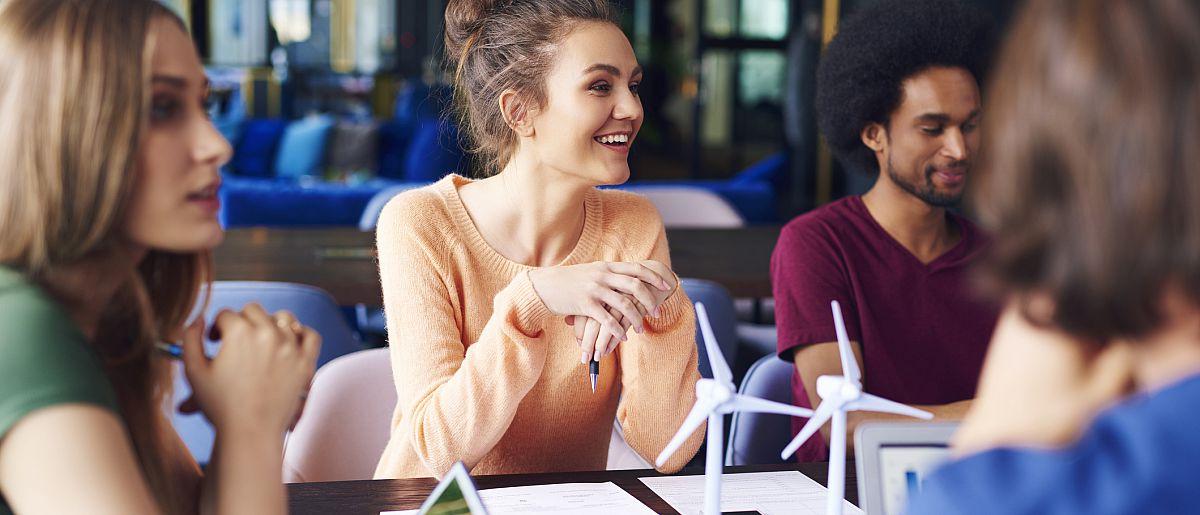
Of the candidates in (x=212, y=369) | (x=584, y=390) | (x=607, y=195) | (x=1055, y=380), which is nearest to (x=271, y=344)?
(x=212, y=369)

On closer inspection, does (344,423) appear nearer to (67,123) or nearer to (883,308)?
(883,308)

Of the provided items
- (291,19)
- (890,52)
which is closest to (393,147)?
(291,19)

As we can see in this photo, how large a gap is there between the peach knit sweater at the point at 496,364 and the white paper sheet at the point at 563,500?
0.17 metres

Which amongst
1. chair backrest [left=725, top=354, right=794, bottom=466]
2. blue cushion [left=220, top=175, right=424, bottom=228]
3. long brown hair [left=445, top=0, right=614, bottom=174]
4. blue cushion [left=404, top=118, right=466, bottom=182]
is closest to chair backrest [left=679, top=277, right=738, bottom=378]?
chair backrest [left=725, top=354, right=794, bottom=466]

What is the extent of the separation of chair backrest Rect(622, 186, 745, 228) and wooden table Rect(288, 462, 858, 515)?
299 cm

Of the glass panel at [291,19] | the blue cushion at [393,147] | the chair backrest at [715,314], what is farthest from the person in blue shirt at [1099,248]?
the glass panel at [291,19]

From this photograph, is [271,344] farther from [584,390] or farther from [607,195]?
[607,195]

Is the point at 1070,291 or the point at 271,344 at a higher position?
the point at 1070,291

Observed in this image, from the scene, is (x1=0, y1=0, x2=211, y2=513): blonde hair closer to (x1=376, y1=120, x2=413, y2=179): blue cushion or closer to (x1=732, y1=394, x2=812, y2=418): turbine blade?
(x1=732, y1=394, x2=812, y2=418): turbine blade

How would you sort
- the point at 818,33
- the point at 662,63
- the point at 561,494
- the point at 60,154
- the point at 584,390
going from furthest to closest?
1. the point at 662,63
2. the point at 818,33
3. the point at 584,390
4. the point at 561,494
5. the point at 60,154

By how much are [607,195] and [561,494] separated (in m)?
0.70

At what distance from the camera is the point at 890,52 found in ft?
6.45

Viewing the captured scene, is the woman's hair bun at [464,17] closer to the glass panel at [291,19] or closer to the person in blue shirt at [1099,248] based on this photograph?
the person in blue shirt at [1099,248]

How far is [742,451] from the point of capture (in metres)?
2.01
